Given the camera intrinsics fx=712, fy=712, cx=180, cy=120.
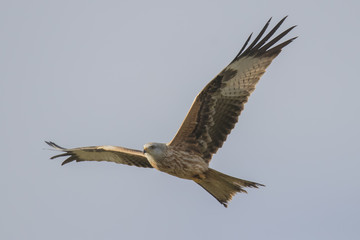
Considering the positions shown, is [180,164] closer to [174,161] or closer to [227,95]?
[174,161]

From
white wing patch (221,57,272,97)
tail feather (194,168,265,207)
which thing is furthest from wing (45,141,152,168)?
white wing patch (221,57,272,97)

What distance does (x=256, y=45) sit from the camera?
35.8 ft

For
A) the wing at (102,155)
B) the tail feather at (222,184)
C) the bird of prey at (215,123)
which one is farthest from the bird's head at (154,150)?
the wing at (102,155)

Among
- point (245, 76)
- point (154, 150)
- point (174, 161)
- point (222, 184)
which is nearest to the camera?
point (154, 150)

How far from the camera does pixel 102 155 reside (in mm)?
12359

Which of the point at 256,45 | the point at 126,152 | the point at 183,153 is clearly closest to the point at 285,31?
the point at 256,45

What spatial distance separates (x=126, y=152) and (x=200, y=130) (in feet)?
4.42

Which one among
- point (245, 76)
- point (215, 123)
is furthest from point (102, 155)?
point (245, 76)

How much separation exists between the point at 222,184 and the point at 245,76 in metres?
1.71

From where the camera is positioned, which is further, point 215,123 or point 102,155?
point 102,155

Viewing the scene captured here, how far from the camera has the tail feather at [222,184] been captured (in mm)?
10805

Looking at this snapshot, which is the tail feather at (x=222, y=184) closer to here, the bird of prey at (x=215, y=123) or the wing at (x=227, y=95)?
the bird of prey at (x=215, y=123)

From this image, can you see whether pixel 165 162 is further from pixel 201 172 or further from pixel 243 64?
pixel 243 64

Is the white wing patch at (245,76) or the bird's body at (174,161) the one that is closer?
the bird's body at (174,161)
